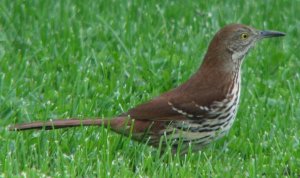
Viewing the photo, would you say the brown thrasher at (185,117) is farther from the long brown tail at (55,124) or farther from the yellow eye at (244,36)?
the yellow eye at (244,36)

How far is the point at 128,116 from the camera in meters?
6.39

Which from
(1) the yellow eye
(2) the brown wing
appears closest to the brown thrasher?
(2) the brown wing

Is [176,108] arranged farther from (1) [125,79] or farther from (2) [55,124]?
(1) [125,79]

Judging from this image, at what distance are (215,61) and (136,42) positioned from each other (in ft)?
5.71

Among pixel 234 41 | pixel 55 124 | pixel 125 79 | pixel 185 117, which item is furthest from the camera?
pixel 125 79

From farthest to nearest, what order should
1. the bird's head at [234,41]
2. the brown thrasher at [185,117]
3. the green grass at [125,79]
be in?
1. the bird's head at [234,41]
2. the brown thrasher at [185,117]
3. the green grass at [125,79]

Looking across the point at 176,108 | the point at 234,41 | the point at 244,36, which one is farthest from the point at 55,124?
the point at 244,36

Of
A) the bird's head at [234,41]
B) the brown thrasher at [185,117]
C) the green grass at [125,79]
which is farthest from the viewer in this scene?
the bird's head at [234,41]

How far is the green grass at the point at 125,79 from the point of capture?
598 centimetres

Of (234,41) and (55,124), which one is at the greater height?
(234,41)

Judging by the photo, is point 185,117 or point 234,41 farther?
point 234,41

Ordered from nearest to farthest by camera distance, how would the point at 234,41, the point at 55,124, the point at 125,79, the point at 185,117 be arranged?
1. the point at 55,124
2. the point at 185,117
3. the point at 234,41
4. the point at 125,79

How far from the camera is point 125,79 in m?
7.74

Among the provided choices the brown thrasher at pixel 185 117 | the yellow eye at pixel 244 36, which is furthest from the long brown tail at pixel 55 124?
the yellow eye at pixel 244 36
